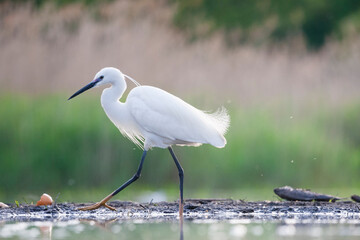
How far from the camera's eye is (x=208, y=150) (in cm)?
973

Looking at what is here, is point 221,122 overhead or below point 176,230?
overhead

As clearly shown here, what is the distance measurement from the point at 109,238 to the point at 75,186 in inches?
159

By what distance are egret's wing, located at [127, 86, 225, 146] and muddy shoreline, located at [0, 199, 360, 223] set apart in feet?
1.94

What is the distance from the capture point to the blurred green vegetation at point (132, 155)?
30.9 ft

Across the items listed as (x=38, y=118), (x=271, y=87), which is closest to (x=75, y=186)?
(x=38, y=118)

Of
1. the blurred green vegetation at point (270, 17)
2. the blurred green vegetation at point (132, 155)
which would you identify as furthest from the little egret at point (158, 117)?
the blurred green vegetation at point (270, 17)

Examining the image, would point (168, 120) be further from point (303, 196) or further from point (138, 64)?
point (138, 64)

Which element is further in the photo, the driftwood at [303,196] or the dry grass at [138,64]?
the dry grass at [138,64]

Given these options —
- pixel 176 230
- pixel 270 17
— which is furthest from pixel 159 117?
pixel 270 17

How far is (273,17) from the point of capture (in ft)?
60.1

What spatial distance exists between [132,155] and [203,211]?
2.77m

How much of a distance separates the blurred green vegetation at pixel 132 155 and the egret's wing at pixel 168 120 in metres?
2.39

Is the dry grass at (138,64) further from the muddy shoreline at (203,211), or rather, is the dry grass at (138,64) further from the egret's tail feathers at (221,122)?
the muddy shoreline at (203,211)

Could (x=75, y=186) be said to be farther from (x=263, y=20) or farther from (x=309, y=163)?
(x=263, y=20)
